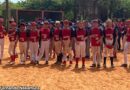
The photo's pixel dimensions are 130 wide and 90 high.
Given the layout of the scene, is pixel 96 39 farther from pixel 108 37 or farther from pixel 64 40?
pixel 64 40

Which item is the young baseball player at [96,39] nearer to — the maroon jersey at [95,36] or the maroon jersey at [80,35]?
the maroon jersey at [95,36]

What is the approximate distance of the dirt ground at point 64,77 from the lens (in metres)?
11.8

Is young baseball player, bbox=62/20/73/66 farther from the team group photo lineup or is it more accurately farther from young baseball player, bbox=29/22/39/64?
young baseball player, bbox=29/22/39/64

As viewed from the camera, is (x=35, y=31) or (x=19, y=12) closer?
(x=35, y=31)

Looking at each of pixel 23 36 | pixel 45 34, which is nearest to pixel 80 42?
pixel 45 34

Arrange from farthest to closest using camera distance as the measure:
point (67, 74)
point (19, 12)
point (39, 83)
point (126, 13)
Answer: point (126, 13)
point (19, 12)
point (67, 74)
point (39, 83)

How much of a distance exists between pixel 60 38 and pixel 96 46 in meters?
1.75

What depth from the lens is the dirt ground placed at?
11.8m

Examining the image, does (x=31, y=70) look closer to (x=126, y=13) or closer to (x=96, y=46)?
(x=96, y=46)

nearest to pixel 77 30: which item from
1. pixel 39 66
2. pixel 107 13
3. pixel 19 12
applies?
pixel 39 66

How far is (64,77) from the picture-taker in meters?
13.1

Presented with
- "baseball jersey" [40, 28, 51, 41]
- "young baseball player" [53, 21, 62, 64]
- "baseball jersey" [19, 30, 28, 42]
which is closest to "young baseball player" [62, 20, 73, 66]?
"young baseball player" [53, 21, 62, 64]

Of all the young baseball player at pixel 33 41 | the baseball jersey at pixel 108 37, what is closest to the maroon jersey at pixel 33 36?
the young baseball player at pixel 33 41

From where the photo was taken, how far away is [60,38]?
53.2 ft
